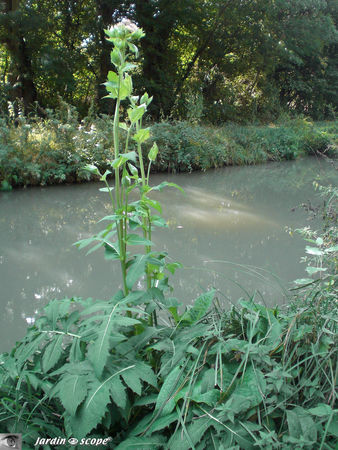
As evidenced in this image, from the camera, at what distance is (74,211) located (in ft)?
18.3

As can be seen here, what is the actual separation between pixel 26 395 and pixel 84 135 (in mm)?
6996

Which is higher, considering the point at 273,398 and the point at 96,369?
the point at 96,369

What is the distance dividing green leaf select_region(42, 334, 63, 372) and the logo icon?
202 mm

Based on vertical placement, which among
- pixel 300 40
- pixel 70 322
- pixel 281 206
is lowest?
pixel 281 206

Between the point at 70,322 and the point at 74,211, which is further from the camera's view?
the point at 74,211

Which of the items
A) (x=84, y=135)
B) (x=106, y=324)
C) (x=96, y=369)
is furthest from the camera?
(x=84, y=135)

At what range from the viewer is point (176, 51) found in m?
15.2

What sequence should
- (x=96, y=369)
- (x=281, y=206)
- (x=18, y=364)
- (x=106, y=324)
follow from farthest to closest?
(x=281, y=206)
(x=18, y=364)
(x=106, y=324)
(x=96, y=369)

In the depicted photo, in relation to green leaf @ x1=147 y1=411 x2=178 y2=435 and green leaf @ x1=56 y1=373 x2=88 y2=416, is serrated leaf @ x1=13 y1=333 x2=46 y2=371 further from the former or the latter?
green leaf @ x1=147 y1=411 x2=178 y2=435

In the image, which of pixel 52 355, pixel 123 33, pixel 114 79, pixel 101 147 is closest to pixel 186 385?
pixel 52 355

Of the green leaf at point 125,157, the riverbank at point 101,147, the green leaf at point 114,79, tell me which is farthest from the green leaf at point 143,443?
the riverbank at point 101,147

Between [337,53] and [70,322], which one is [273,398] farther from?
[337,53]

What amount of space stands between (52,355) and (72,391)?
0.62ft

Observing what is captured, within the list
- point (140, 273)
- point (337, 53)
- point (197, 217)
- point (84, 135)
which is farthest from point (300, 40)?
point (140, 273)
